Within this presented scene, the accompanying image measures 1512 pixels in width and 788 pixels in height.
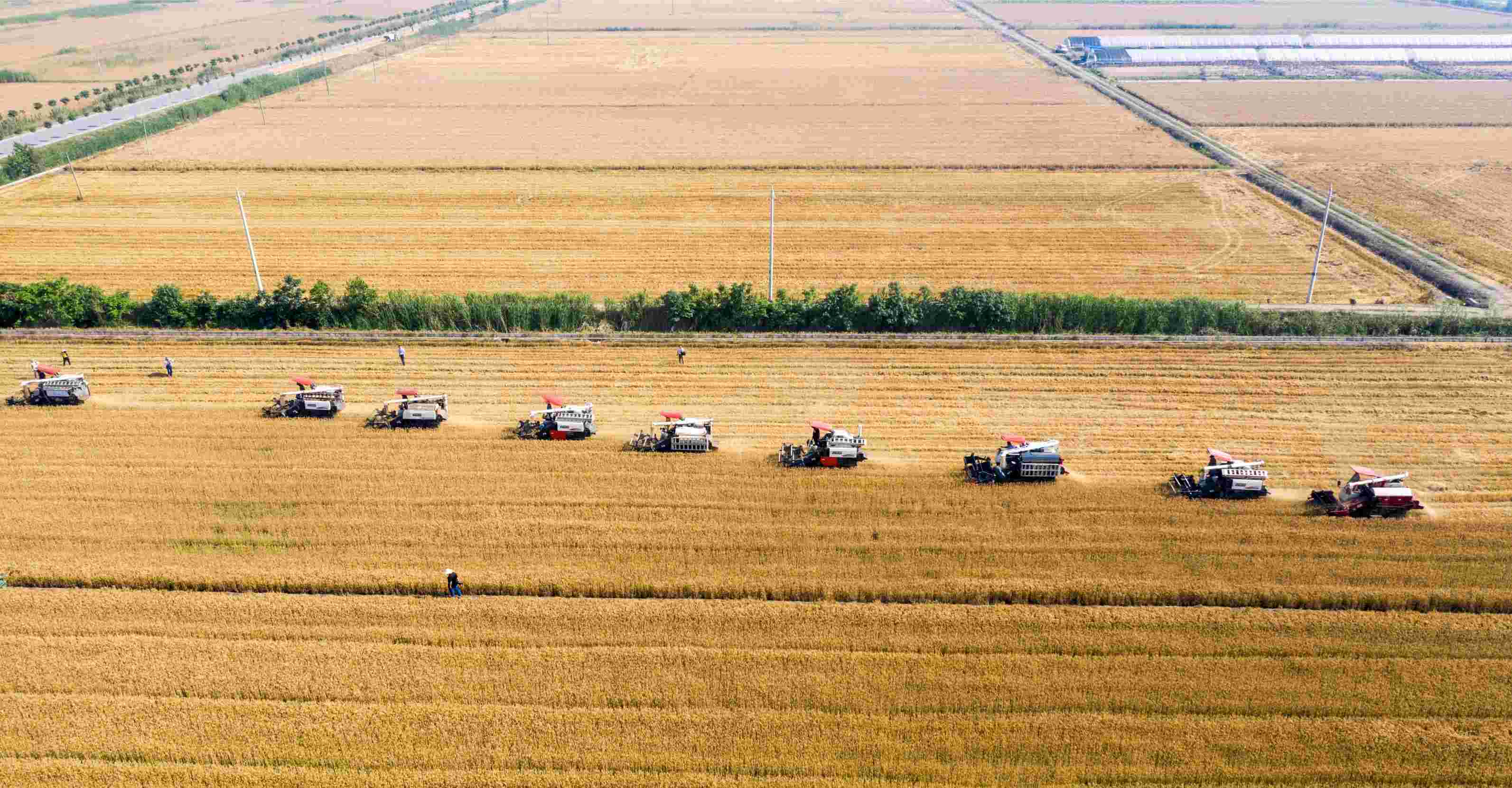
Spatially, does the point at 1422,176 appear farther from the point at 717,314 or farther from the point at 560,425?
the point at 560,425

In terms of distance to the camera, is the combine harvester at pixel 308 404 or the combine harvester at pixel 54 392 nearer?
the combine harvester at pixel 308 404

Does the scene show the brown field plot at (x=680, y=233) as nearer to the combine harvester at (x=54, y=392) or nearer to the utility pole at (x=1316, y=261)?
the utility pole at (x=1316, y=261)

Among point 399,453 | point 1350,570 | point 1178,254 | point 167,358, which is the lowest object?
point 1350,570

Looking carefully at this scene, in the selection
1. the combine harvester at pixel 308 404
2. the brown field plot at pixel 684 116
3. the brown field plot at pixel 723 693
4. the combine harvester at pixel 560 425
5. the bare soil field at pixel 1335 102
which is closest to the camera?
the brown field plot at pixel 723 693

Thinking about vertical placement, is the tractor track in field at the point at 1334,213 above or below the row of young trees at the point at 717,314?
above

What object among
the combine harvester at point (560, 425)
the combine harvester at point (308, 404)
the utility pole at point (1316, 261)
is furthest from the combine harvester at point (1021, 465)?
A: the utility pole at point (1316, 261)

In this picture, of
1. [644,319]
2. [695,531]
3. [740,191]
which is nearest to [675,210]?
[740,191]

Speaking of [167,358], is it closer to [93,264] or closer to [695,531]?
[93,264]
